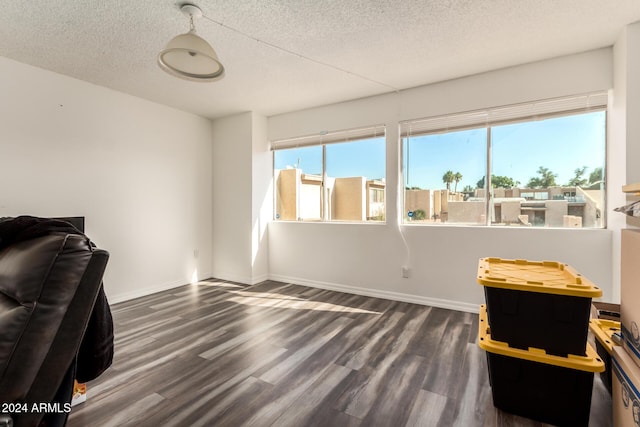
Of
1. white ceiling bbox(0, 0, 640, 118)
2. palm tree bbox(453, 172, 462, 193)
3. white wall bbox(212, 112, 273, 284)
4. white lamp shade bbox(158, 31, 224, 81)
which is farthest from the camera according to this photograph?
white wall bbox(212, 112, 273, 284)

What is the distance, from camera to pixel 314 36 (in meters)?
2.56

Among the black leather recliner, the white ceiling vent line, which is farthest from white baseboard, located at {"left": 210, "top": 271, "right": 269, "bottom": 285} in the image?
the black leather recliner

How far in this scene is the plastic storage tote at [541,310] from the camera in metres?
1.56

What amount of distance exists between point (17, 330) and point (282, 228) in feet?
12.8

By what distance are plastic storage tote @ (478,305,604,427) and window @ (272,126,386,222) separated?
239 cm

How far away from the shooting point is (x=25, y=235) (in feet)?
3.40

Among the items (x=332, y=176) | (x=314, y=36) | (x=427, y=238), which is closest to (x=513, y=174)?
(x=427, y=238)

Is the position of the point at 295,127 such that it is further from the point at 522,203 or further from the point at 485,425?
the point at 485,425

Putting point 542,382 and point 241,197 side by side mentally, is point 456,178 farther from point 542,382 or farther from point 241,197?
point 241,197

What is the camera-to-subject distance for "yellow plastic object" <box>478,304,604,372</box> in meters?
1.53

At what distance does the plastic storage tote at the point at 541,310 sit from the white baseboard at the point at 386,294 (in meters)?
1.69

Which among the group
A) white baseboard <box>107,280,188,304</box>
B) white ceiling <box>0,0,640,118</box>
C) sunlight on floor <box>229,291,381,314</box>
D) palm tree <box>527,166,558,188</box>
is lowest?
sunlight on floor <box>229,291,381,314</box>

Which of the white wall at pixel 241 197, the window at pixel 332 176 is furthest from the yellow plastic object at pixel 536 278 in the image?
the white wall at pixel 241 197

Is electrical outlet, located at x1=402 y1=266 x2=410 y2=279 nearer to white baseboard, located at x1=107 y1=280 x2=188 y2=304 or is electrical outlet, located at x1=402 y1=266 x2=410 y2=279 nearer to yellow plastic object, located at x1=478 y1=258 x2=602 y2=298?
yellow plastic object, located at x1=478 y1=258 x2=602 y2=298
